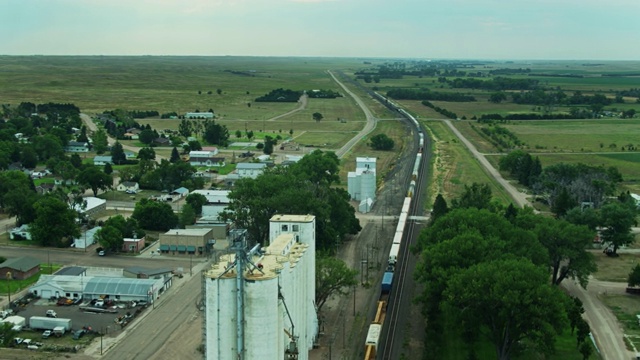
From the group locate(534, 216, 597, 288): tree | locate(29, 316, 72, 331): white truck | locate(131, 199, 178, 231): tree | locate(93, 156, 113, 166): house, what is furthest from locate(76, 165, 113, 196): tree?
locate(534, 216, 597, 288): tree

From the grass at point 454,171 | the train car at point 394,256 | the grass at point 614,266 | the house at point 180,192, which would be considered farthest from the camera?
the grass at point 454,171

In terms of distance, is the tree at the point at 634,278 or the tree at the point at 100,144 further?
the tree at the point at 100,144

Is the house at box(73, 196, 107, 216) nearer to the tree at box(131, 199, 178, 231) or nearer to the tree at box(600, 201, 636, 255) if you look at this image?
the tree at box(131, 199, 178, 231)

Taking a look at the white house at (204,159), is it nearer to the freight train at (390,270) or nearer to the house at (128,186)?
the house at (128,186)

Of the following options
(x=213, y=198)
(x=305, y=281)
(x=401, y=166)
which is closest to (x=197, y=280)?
(x=305, y=281)

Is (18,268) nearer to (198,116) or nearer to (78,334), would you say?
(78,334)

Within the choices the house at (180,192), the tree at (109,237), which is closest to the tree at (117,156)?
the house at (180,192)

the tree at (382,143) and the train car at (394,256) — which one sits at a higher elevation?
the tree at (382,143)
